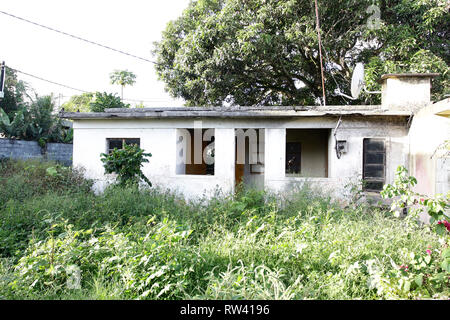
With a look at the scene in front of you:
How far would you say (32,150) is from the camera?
494 inches

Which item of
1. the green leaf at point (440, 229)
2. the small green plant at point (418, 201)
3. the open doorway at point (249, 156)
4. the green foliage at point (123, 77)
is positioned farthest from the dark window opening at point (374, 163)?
the green foliage at point (123, 77)

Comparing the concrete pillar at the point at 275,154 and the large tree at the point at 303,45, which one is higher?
the large tree at the point at 303,45

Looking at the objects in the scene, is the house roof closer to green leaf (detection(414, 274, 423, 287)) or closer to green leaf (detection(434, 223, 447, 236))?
green leaf (detection(434, 223, 447, 236))

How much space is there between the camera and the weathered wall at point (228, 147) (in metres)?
7.68

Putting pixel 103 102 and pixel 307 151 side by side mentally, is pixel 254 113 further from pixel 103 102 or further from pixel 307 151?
pixel 103 102

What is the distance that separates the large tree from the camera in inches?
393

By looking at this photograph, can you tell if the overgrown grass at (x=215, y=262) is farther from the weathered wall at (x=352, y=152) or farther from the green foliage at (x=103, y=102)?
the green foliage at (x=103, y=102)

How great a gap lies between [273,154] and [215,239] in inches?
177

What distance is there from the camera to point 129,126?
345 inches

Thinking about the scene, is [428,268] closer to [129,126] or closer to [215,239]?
[215,239]

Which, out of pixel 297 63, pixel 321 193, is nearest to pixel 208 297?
pixel 321 193
